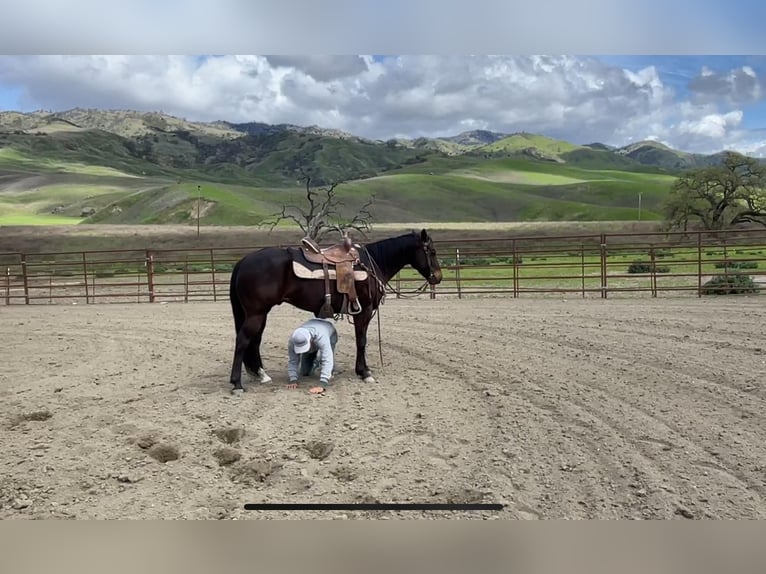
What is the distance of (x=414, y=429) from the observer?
332 cm

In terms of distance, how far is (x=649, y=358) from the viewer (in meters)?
4.94

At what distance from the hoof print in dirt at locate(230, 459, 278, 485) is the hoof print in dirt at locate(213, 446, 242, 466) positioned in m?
0.08

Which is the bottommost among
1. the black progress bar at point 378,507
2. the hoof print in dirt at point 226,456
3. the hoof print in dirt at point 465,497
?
the hoof print in dirt at point 465,497

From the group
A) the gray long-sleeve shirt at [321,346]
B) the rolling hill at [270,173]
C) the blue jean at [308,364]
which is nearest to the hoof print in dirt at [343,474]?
the gray long-sleeve shirt at [321,346]

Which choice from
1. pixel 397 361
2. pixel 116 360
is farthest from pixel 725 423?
pixel 116 360

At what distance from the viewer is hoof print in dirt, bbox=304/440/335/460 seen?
117 inches

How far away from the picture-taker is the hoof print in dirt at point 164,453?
9.56 feet

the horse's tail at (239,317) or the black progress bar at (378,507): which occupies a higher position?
the horse's tail at (239,317)

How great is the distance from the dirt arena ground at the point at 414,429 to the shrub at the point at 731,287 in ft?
13.4

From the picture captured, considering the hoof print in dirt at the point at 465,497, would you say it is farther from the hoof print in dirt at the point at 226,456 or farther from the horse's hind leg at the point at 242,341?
the horse's hind leg at the point at 242,341

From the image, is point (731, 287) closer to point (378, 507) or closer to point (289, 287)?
point (289, 287)

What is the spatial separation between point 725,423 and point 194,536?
3.01 meters

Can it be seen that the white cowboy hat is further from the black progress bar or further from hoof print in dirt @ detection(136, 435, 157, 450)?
the black progress bar

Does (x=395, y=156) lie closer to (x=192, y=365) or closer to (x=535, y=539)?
(x=192, y=365)
